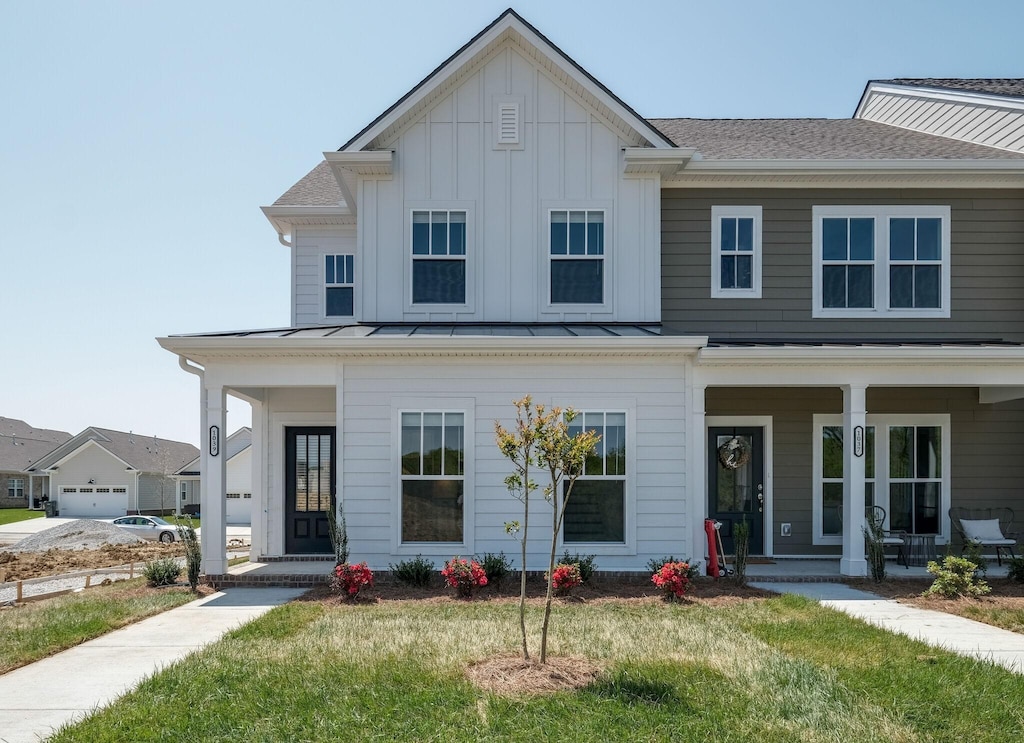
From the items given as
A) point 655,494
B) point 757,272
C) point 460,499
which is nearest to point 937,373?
point 757,272

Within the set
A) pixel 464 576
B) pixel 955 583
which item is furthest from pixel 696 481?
pixel 464 576

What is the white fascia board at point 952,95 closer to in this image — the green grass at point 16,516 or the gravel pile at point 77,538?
the gravel pile at point 77,538

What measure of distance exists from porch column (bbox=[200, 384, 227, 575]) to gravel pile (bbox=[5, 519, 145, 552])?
628 inches

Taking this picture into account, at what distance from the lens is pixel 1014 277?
12898mm

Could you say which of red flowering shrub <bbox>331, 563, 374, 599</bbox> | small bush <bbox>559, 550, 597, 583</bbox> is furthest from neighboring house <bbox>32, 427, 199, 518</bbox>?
small bush <bbox>559, 550, 597, 583</bbox>

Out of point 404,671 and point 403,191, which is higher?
point 403,191

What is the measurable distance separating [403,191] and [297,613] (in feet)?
22.1

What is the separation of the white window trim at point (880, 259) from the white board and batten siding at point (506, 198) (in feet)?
9.02

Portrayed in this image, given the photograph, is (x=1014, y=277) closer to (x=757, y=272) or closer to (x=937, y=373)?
(x=937, y=373)

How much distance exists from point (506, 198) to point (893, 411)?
7326mm

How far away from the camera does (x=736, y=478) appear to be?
13.0 metres

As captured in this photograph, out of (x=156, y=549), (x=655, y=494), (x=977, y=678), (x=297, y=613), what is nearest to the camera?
(x=977, y=678)

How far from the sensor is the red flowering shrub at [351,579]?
31.6ft

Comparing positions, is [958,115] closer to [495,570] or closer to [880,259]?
[880,259]
